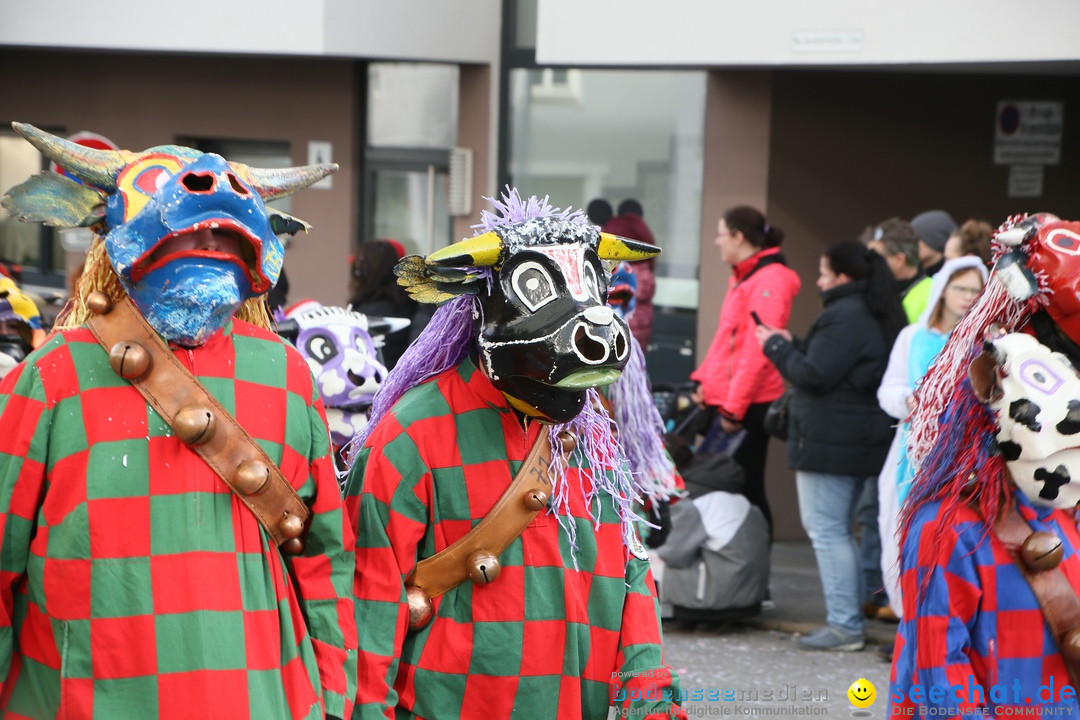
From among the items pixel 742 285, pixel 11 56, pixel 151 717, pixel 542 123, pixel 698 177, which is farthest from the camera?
pixel 11 56

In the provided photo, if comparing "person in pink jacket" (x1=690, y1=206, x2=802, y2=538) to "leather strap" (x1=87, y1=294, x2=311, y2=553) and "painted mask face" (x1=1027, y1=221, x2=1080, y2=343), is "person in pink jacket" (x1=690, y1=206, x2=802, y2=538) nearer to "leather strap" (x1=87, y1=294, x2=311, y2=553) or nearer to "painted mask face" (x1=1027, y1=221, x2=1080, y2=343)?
"painted mask face" (x1=1027, y1=221, x2=1080, y2=343)

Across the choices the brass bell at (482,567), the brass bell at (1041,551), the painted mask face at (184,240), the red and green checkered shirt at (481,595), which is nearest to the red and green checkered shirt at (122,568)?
the painted mask face at (184,240)

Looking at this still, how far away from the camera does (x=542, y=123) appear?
1000cm

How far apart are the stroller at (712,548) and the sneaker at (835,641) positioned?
37cm

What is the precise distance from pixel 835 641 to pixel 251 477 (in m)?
4.58

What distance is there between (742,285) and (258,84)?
490cm

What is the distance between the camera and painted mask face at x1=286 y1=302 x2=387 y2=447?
12.8 feet

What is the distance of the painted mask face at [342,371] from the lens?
391 cm

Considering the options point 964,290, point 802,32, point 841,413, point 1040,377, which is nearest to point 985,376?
point 1040,377

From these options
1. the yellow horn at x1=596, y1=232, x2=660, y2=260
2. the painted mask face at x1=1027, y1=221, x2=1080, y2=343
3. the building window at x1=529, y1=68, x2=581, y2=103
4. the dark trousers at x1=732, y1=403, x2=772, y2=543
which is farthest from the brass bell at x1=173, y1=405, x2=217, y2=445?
the building window at x1=529, y1=68, x2=581, y2=103

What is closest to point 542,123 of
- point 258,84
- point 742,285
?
point 258,84

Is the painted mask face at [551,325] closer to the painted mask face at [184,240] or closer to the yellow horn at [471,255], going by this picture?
the yellow horn at [471,255]

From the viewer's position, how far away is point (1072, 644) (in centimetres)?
299

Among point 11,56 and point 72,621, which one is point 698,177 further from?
point 72,621
